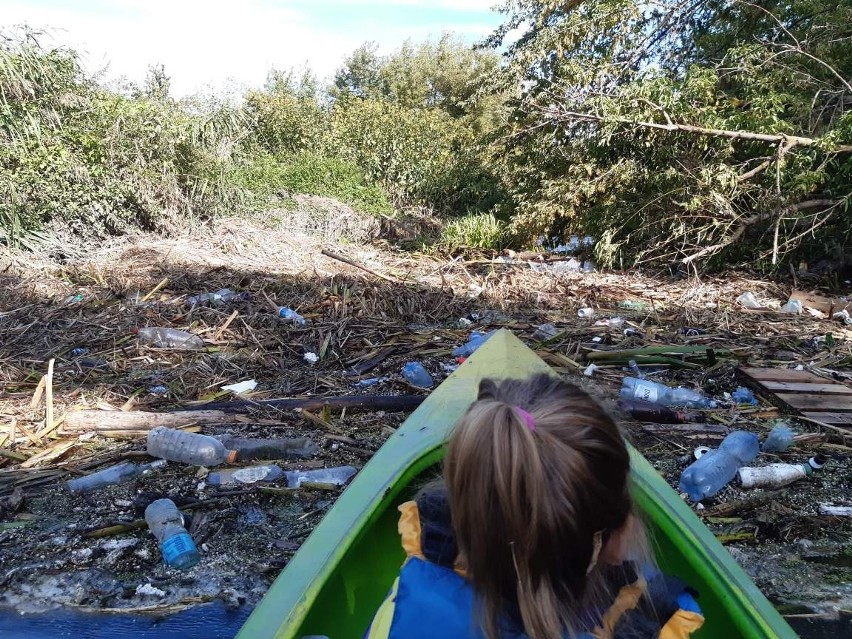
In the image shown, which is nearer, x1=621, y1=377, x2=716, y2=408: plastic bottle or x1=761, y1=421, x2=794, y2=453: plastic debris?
x1=761, y1=421, x2=794, y2=453: plastic debris

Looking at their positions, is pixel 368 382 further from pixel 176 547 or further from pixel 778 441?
pixel 778 441

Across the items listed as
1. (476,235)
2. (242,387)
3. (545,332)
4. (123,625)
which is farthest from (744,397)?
(476,235)

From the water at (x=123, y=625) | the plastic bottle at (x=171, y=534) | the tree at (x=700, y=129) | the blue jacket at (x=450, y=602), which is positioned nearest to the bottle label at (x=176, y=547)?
the plastic bottle at (x=171, y=534)

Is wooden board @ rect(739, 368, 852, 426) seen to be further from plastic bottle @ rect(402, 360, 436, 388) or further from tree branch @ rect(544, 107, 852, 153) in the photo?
tree branch @ rect(544, 107, 852, 153)

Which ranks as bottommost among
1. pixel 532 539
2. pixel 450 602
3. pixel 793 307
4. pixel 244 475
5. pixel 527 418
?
pixel 793 307

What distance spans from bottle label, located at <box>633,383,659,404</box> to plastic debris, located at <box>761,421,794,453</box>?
75cm

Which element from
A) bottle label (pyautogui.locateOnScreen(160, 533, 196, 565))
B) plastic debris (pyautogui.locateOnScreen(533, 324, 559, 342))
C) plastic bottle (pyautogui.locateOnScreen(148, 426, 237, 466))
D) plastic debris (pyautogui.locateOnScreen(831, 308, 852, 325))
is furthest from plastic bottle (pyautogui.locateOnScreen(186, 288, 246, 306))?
plastic debris (pyautogui.locateOnScreen(831, 308, 852, 325))

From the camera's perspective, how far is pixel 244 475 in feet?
10.8

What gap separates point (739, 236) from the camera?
8086 mm

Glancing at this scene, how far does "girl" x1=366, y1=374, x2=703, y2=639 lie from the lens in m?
1.07

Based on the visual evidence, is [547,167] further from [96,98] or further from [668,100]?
[96,98]

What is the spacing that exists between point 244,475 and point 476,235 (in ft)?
29.0

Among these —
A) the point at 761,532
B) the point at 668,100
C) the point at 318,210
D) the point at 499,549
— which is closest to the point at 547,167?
the point at 668,100

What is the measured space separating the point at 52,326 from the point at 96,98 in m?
5.08
